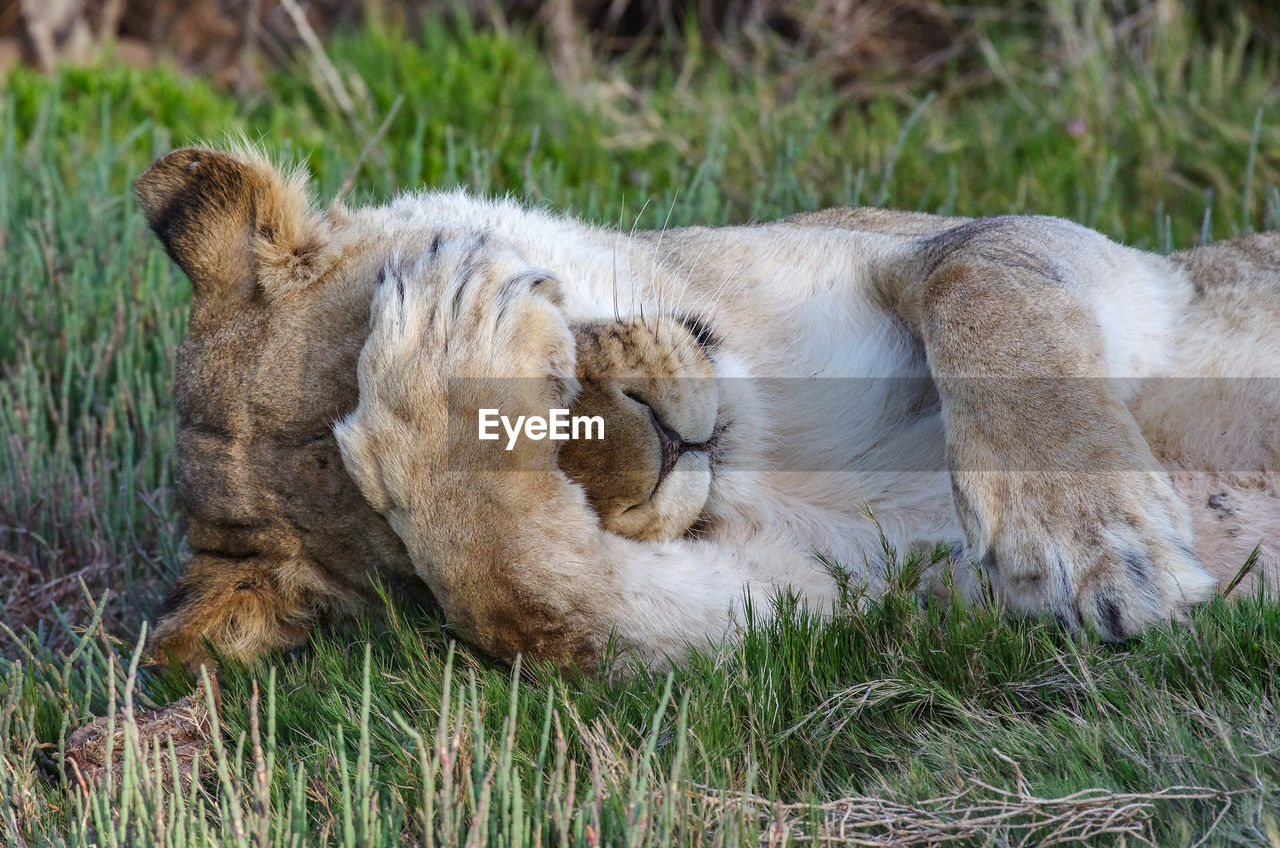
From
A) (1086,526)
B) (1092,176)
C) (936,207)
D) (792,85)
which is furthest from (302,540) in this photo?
(792,85)

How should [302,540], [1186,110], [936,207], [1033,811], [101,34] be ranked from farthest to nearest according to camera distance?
[101,34] < [1186,110] < [936,207] < [302,540] < [1033,811]

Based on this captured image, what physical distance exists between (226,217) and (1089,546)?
2107mm

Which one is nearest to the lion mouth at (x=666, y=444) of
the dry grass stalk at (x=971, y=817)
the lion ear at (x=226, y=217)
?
the dry grass stalk at (x=971, y=817)

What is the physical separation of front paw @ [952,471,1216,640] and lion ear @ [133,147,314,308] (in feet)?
5.60

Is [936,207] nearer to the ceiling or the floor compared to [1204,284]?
nearer to the ceiling

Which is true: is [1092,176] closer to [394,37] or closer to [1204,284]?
[1204,284]

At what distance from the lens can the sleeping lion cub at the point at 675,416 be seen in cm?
261

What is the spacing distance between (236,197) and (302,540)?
0.86 meters

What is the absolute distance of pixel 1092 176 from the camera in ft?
19.8

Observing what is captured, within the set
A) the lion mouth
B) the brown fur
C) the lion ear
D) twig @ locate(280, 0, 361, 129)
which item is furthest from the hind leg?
twig @ locate(280, 0, 361, 129)

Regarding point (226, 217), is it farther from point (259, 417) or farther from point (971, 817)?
point (971, 817)

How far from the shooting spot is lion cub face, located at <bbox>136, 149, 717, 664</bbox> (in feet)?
8.95

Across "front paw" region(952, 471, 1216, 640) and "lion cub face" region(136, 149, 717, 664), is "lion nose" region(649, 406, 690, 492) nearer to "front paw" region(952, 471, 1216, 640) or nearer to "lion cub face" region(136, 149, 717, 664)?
"lion cub face" region(136, 149, 717, 664)

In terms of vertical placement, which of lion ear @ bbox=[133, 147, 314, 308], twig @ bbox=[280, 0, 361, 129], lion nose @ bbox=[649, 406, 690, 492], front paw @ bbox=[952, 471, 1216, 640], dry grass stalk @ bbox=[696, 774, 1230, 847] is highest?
twig @ bbox=[280, 0, 361, 129]
